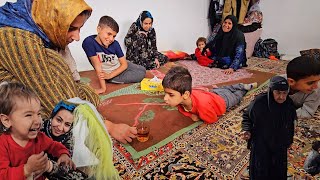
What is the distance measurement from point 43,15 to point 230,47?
2.70 metres

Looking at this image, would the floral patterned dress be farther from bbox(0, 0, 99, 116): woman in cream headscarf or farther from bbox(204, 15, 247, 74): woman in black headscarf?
bbox(0, 0, 99, 116): woman in cream headscarf

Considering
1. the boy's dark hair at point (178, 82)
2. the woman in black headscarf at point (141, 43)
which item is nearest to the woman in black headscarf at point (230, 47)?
the woman in black headscarf at point (141, 43)

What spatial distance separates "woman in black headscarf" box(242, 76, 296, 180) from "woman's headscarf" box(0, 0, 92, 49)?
881mm

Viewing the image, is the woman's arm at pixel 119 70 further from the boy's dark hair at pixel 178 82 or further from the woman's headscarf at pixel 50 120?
the woman's headscarf at pixel 50 120

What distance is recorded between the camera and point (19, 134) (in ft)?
2.48

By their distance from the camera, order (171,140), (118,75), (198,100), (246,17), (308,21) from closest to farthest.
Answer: (171,140) → (198,100) → (118,75) → (308,21) → (246,17)

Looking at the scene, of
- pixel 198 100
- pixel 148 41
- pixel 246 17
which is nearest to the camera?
pixel 198 100

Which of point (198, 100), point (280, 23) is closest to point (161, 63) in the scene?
point (198, 100)

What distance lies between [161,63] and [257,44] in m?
1.83

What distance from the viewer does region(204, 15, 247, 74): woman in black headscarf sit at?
323 centimetres

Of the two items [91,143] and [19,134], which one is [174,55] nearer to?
[91,143]

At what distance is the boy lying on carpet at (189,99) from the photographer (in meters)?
1.70

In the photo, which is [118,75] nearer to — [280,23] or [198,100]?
[198,100]

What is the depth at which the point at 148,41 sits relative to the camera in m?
3.30
